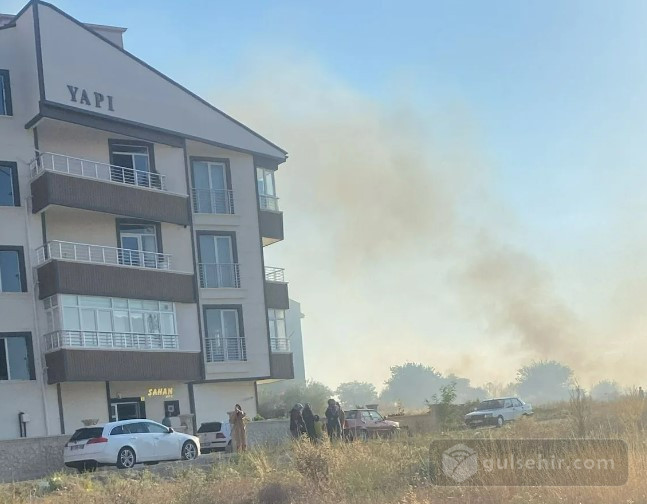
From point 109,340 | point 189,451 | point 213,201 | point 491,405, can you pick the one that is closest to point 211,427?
point 189,451

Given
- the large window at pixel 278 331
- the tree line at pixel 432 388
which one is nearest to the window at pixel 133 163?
the large window at pixel 278 331

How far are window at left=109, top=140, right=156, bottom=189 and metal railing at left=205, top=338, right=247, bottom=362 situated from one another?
22.8 ft

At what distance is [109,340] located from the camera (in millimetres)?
32125

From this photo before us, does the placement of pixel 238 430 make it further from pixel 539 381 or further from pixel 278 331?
pixel 539 381

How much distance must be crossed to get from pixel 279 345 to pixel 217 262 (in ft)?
16.1

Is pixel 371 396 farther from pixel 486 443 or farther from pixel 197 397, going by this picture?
pixel 486 443

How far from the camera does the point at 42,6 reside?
107 feet

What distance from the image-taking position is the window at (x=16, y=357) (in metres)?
30.4

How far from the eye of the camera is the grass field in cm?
1202

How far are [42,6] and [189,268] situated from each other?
37.8ft

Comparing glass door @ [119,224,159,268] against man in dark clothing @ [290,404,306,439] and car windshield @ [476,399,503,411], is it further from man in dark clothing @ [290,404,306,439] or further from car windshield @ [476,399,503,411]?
car windshield @ [476,399,503,411]

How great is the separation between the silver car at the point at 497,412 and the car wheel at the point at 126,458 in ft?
55.1

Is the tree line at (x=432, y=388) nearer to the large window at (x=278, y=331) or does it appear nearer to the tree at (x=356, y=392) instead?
the tree at (x=356, y=392)

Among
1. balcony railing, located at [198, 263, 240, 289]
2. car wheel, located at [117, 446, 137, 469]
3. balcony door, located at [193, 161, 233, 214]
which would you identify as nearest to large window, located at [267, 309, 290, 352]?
balcony railing, located at [198, 263, 240, 289]
